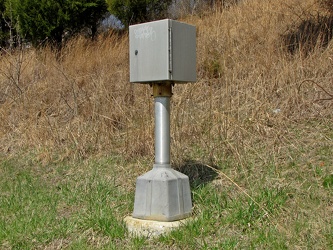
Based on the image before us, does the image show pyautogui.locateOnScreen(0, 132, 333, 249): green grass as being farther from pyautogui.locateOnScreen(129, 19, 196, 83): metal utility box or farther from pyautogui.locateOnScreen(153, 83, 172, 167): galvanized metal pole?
pyautogui.locateOnScreen(129, 19, 196, 83): metal utility box

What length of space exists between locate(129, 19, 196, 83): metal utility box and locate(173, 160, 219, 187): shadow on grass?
1099 mm

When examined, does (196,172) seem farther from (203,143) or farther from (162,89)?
(162,89)

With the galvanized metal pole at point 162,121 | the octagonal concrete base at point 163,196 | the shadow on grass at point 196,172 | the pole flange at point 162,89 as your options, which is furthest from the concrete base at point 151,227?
the pole flange at point 162,89

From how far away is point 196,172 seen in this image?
4516mm

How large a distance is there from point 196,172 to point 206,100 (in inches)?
64.1

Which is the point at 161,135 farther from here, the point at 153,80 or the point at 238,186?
the point at 238,186

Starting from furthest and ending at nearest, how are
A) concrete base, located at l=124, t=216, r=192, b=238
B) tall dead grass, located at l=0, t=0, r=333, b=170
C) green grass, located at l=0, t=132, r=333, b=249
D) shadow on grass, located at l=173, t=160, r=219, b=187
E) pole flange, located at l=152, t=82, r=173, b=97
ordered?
tall dead grass, located at l=0, t=0, r=333, b=170 → shadow on grass, located at l=173, t=160, r=219, b=187 → pole flange, located at l=152, t=82, r=173, b=97 → concrete base, located at l=124, t=216, r=192, b=238 → green grass, located at l=0, t=132, r=333, b=249

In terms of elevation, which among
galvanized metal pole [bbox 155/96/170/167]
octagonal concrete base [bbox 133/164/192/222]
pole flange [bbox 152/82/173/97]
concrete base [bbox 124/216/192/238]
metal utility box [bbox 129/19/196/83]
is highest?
metal utility box [bbox 129/19/196/83]

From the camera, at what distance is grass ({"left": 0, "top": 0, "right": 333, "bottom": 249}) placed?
347 centimetres

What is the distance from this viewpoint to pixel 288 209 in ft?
11.4

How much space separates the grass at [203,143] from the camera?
137 inches

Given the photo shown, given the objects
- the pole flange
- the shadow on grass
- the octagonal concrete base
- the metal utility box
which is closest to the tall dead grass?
the shadow on grass

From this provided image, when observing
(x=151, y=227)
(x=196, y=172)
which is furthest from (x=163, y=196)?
(x=196, y=172)

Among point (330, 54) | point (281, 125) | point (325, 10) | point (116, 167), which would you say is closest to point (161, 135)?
point (116, 167)
